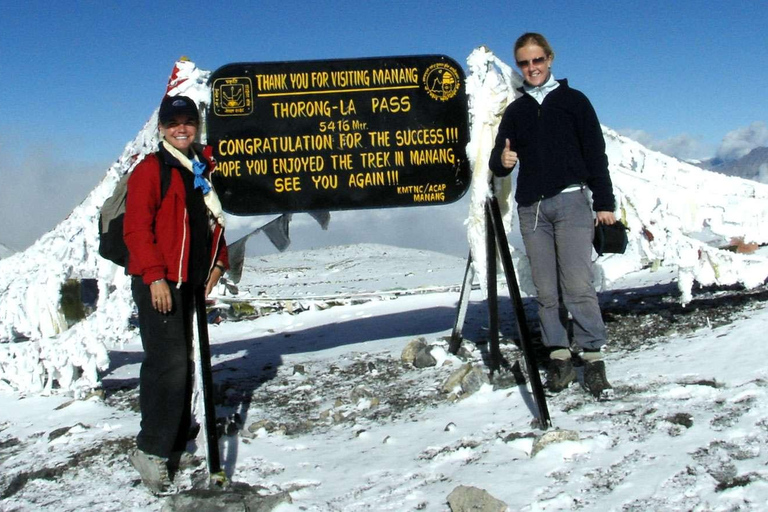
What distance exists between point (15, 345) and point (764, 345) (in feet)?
15.7

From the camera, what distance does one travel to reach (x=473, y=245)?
4.75m

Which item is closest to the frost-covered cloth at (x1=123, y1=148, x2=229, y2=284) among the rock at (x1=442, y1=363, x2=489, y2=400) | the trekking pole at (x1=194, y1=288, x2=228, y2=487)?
the trekking pole at (x1=194, y1=288, x2=228, y2=487)

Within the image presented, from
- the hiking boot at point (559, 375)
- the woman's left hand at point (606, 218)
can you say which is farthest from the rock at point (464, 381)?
the woman's left hand at point (606, 218)

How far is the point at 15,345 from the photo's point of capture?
5168mm

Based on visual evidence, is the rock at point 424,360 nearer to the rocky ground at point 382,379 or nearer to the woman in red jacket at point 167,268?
the rocky ground at point 382,379

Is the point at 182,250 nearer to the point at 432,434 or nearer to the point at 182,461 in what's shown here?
the point at 182,461

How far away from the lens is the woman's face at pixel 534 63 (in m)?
3.84

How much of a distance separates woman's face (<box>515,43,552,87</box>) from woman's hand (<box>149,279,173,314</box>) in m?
2.11

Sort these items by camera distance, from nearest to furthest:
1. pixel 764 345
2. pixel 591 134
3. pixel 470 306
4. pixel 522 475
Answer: pixel 522 475 → pixel 591 134 → pixel 764 345 → pixel 470 306

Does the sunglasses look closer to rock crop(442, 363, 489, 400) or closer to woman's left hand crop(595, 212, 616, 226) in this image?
woman's left hand crop(595, 212, 616, 226)

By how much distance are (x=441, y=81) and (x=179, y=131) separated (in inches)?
77.5

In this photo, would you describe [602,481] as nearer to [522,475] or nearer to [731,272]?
[522,475]

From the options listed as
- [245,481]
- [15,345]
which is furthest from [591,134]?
[15,345]

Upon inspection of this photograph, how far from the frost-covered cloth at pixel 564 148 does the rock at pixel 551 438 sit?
1.23 meters
